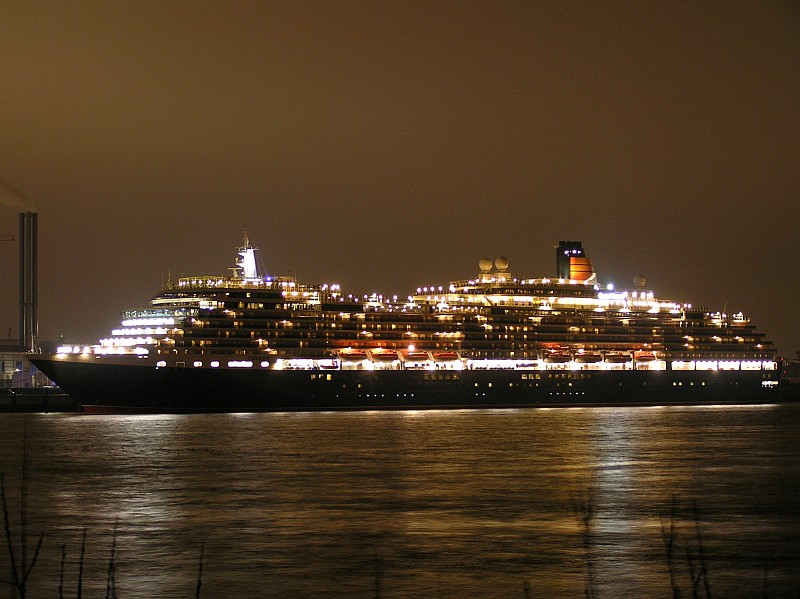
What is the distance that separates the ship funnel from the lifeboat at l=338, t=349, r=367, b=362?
24.2m

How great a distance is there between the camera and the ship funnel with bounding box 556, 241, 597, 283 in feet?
349

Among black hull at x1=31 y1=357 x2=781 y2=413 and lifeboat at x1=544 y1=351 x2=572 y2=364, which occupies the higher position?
lifeboat at x1=544 y1=351 x2=572 y2=364

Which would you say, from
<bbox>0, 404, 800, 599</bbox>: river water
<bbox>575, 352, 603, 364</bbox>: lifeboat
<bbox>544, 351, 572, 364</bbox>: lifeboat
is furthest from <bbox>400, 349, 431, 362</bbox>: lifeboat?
<bbox>0, 404, 800, 599</bbox>: river water

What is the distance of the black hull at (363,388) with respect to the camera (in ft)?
266

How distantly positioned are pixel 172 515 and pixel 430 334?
198ft

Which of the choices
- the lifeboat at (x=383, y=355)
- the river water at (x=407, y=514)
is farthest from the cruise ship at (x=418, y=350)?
the river water at (x=407, y=514)

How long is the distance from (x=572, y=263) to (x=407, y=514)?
7727cm

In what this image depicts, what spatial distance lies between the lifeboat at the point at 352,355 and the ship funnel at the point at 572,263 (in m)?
24.2

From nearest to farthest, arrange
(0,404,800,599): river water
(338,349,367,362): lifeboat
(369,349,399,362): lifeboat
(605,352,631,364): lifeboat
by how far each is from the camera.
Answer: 1. (0,404,800,599): river water
2. (338,349,367,362): lifeboat
3. (369,349,399,362): lifeboat
4. (605,352,631,364): lifeboat

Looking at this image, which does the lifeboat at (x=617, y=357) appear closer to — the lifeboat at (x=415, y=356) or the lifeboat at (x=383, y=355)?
the lifeboat at (x=415, y=356)

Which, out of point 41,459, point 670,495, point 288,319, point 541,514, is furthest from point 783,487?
point 288,319

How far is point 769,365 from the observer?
105750mm

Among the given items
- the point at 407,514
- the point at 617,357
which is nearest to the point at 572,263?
the point at 617,357

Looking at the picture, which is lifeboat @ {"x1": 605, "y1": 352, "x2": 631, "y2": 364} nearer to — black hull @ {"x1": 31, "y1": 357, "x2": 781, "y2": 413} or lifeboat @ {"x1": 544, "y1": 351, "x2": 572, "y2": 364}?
black hull @ {"x1": 31, "y1": 357, "x2": 781, "y2": 413}
